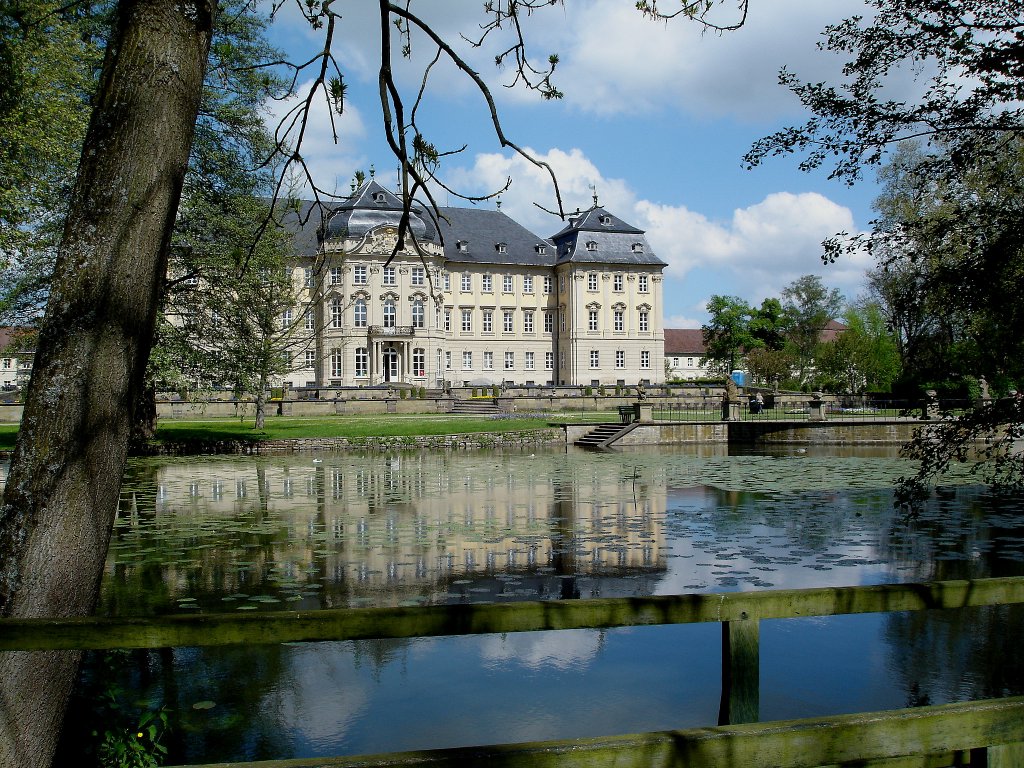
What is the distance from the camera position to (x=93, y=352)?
3.04 meters

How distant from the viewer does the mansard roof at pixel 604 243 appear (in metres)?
73.6

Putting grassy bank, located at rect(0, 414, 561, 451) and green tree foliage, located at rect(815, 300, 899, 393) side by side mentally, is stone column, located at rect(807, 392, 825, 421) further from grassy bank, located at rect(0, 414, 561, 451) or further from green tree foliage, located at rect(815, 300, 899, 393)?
green tree foliage, located at rect(815, 300, 899, 393)

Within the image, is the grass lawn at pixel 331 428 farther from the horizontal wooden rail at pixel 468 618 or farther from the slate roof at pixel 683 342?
the slate roof at pixel 683 342

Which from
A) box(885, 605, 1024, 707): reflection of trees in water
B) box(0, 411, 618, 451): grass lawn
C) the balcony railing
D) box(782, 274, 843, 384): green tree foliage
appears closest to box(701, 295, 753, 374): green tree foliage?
box(782, 274, 843, 384): green tree foliage

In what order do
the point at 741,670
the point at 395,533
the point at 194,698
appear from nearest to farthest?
the point at 741,670 < the point at 194,698 < the point at 395,533

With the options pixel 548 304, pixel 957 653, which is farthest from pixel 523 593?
pixel 548 304

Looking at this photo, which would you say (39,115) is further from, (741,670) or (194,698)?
(741,670)

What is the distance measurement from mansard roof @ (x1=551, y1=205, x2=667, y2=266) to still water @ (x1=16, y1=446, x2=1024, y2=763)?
56.7 metres

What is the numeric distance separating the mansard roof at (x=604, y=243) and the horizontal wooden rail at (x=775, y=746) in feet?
233

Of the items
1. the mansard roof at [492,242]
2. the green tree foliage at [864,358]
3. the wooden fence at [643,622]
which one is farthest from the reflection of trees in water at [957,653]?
the mansard roof at [492,242]

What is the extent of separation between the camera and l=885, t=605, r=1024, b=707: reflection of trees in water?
5941 mm

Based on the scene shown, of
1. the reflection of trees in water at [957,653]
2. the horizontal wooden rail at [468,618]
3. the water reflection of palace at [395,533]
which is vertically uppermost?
the horizontal wooden rail at [468,618]

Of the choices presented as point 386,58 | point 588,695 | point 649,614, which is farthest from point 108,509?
point 588,695

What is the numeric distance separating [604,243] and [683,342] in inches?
1805
